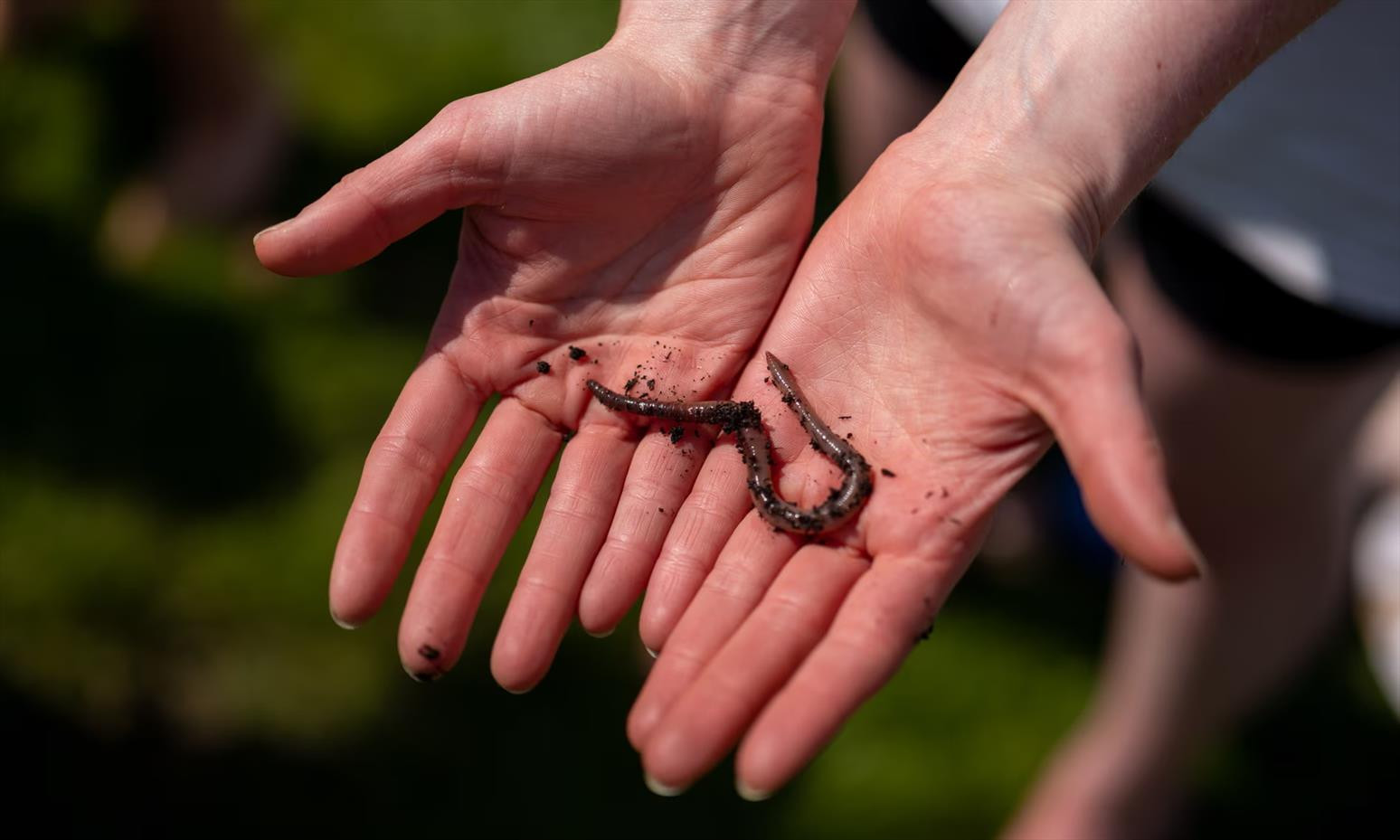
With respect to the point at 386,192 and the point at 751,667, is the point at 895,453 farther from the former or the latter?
the point at 386,192

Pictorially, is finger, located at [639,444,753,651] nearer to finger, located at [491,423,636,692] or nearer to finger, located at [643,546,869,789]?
finger, located at [491,423,636,692]

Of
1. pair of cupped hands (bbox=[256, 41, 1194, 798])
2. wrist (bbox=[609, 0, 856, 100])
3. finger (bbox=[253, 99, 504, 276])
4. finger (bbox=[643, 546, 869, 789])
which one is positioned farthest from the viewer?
wrist (bbox=[609, 0, 856, 100])

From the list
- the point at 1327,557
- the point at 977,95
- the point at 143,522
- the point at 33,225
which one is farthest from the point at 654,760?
the point at 33,225

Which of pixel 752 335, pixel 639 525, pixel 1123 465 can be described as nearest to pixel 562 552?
pixel 639 525

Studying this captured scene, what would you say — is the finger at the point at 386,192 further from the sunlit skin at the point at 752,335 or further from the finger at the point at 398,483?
the finger at the point at 398,483

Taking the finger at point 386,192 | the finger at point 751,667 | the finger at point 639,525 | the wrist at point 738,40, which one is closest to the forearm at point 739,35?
the wrist at point 738,40

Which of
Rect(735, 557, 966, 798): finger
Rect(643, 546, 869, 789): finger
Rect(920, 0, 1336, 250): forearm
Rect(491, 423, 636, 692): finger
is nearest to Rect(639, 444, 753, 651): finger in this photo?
Rect(491, 423, 636, 692): finger
